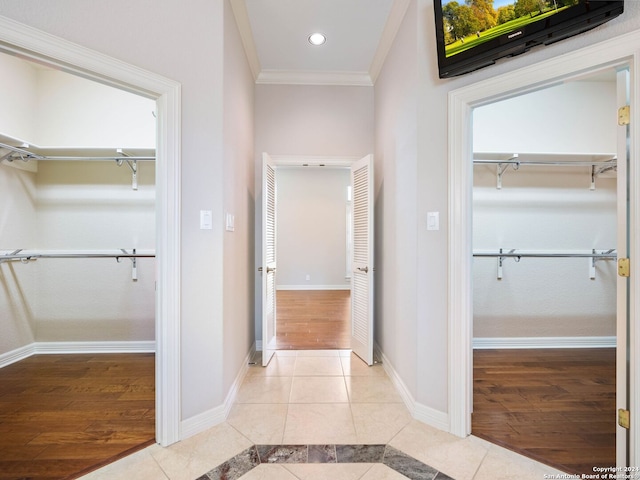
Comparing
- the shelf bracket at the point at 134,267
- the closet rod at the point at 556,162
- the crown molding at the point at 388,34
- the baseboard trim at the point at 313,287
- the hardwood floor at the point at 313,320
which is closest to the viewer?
the crown molding at the point at 388,34

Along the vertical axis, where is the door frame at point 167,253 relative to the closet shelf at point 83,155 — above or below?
below

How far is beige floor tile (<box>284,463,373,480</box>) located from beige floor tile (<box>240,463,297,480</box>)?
3 centimetres

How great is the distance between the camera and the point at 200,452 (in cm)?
160

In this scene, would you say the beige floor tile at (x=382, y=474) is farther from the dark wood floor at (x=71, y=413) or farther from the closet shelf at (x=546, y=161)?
the closet shelf at (x=546, y=161)

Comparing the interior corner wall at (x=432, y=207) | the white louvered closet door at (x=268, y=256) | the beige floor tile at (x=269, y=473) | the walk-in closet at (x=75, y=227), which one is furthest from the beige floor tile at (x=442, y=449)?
the walk-in closet at (x=75, y=227)

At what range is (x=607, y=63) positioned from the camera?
130 cm

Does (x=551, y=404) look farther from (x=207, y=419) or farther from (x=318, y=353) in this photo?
(x=207, y=419)

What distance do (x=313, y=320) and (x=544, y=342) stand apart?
287 cm

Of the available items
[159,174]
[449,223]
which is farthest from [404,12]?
[159,174]

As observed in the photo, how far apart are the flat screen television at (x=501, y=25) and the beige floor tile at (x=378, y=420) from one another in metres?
2.27

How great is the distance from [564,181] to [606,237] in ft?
2.55

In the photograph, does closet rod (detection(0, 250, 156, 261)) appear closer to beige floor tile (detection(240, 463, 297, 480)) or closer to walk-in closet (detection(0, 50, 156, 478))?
walk-in closet (detection(0, 50, 156, 478))

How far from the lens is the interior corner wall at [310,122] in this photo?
3.12 metres

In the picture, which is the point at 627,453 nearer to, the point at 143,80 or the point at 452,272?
the point at 452,272
